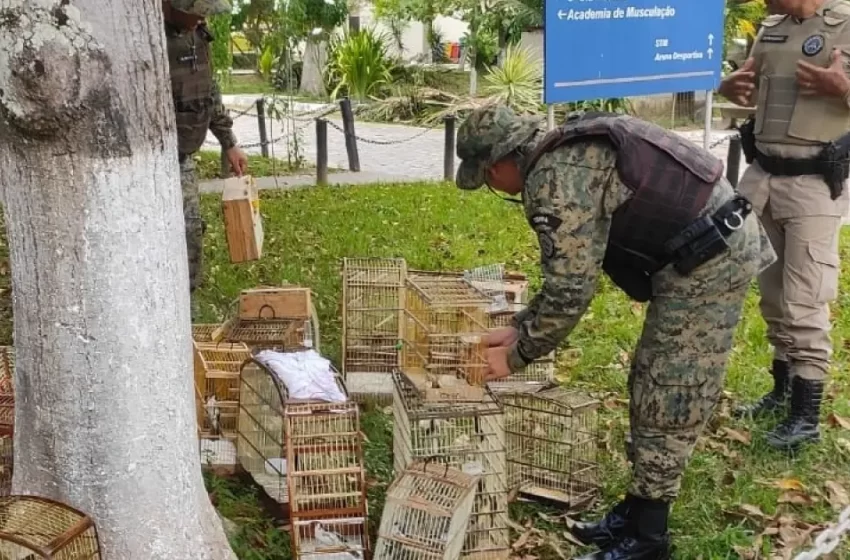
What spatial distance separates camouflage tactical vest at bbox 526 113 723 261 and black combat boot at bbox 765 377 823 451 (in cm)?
164

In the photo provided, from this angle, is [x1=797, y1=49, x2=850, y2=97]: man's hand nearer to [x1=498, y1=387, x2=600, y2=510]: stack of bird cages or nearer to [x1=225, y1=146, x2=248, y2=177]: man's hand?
[x1=498, y1=387, x2=600, y2=510]: stack of bird cages

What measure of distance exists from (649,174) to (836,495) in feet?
6.35

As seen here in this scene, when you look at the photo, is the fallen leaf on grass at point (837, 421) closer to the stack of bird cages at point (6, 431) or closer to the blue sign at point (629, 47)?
the blue sign at point (629, 47)

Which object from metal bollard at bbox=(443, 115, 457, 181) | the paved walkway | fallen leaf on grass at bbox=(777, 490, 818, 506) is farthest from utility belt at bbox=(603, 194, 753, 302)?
metal bollard at bbox=(443, 115, 457, 181)

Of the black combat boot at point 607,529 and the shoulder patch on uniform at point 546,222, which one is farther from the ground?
the shoulder patch on uniform at point 546,222

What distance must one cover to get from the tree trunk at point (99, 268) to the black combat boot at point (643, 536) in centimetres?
156

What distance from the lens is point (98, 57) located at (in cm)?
263

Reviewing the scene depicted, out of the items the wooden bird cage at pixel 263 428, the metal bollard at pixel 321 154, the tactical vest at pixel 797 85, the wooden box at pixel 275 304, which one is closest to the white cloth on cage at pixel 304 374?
the wooden bird cage at pixel 263 428

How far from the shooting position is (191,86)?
5082 millimetres

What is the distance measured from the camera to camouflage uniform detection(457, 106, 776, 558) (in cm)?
314

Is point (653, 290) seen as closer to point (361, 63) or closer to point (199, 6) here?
point (199, 6)

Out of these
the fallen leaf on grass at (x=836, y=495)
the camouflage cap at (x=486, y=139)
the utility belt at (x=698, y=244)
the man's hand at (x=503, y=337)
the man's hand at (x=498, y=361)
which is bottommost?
the fallen leaf on grass at (x=836, y=495)

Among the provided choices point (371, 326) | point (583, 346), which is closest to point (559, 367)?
point (583, 346)

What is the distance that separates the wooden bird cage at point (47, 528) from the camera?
269 centimetres
